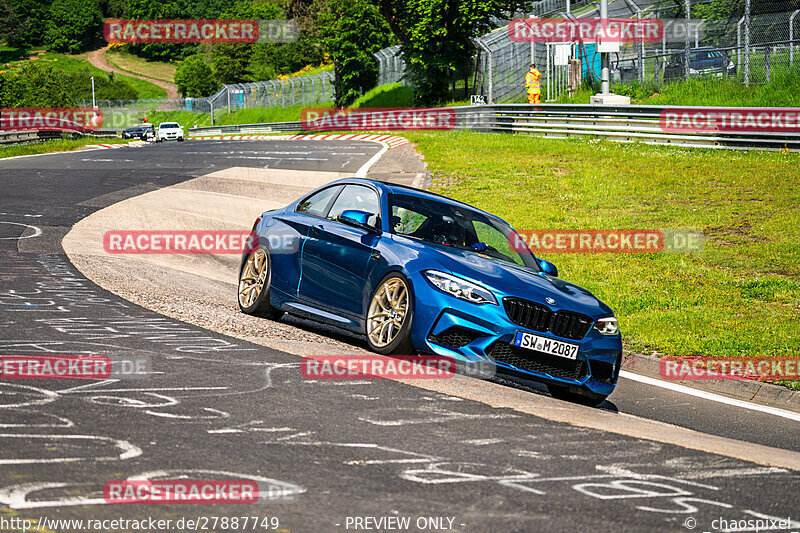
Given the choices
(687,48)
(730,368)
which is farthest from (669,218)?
(687,48)

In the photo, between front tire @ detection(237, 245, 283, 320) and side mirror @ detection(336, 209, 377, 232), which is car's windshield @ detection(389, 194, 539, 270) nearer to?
side mirror @ detection(336, 209, 377, 232)

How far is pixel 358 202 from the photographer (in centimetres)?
910

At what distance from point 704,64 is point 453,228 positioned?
79.8ft

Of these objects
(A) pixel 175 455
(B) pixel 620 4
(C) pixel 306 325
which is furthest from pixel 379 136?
(A) pixel 175 455

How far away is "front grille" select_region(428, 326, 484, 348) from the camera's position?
729 centimetres

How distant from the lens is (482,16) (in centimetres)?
5603

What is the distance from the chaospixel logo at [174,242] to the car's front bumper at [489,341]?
7.29m

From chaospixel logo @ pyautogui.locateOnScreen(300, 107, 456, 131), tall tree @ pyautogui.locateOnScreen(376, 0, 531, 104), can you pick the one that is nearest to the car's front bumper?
chaospixel logo @ pyautogui.locateOnScreen(300, 107, 456, 131)

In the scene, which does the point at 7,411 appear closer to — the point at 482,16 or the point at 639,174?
the point at 639,174

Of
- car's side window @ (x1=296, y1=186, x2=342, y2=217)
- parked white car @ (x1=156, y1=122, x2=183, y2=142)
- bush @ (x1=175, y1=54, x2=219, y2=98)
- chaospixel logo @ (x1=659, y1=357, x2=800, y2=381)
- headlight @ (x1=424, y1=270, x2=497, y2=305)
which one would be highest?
bush @ (x1=175, y1=54, x2=219, y2=98)

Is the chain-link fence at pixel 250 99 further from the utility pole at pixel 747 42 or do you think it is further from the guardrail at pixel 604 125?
the utility pole at pixel 747 42

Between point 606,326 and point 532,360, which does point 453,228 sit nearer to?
point 606,326

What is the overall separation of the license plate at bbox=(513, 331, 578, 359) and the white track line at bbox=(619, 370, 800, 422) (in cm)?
165

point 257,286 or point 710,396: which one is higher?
point 257,286
